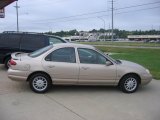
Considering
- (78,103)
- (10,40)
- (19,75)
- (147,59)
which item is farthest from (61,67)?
(147,59)

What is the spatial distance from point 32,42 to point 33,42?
4 centimetres

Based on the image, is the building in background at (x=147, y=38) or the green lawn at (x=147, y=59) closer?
the green lawn at (x=147, y=59)

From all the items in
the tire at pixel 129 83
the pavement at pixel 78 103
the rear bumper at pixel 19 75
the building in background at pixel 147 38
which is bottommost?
the pavement at pixel 78 103

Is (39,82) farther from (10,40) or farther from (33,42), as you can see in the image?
(10,40)

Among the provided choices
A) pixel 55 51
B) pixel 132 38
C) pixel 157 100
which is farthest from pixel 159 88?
pixel 132 38

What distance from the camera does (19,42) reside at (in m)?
12.5

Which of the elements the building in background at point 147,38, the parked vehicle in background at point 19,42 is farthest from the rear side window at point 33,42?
the building in background at point 147,38

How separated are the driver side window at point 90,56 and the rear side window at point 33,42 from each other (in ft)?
13.5

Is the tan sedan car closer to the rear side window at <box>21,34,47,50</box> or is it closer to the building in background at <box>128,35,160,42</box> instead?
the rear side window at <box>21,34,47,50</box>

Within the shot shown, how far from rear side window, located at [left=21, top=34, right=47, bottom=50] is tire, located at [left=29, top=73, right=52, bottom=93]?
4190 mm

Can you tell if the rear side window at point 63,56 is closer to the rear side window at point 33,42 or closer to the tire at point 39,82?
the tire at point 39,82

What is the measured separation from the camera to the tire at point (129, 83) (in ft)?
29.1

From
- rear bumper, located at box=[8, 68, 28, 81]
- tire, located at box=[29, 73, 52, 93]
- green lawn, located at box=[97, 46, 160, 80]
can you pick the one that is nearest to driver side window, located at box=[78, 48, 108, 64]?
tire, located at box=[29, 73, 52, 93]

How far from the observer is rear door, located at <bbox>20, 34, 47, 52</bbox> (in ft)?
40.8
